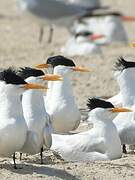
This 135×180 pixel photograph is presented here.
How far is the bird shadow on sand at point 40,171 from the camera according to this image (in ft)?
19.9

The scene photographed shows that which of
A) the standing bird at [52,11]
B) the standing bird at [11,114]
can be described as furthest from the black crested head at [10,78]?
the standing bird at [52,11]

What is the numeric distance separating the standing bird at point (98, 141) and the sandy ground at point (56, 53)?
11cm

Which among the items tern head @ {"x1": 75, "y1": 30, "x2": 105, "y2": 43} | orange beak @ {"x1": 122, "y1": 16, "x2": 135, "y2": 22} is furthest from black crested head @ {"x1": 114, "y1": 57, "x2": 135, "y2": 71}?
orange beak @ {"x1": 122, "y1": 16, "x2": 135, "y2": 22}

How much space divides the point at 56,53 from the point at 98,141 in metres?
6.43

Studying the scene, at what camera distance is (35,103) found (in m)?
6.81

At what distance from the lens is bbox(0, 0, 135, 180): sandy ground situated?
6.16 meters

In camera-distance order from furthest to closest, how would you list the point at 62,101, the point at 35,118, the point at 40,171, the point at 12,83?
the point at 62,101 < the point at 35,118 < the point at 12,83 < the point at 40,171

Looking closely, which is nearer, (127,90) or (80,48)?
(127,90)

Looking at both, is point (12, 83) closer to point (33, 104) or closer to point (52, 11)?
point (33, 104)

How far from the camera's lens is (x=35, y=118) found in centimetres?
674

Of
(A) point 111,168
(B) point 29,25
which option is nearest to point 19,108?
(A) point 111,168

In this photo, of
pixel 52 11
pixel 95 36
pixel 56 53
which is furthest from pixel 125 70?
pixel 52 11

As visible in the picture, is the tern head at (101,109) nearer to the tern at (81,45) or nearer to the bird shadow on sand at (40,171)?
the bird shadow on sand at (40,171)

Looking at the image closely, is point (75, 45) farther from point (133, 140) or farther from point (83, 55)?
point (133, 140)
